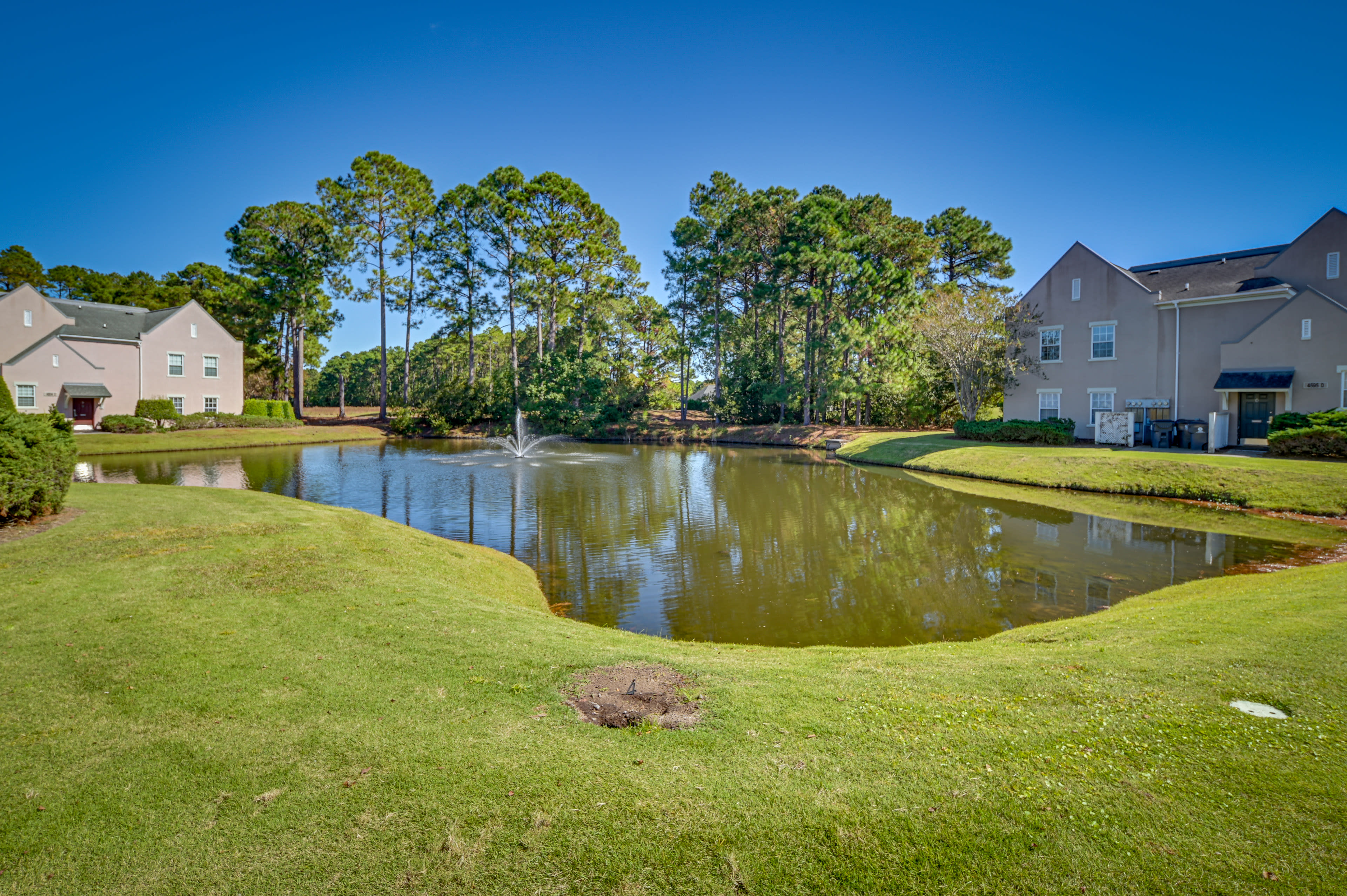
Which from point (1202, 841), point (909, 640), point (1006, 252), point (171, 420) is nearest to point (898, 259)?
point (1006, 252)

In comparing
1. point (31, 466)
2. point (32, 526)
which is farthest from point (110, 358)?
point (32, 526)

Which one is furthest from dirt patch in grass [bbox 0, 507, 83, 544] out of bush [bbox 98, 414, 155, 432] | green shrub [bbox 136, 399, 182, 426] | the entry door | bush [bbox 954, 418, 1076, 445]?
the entry door

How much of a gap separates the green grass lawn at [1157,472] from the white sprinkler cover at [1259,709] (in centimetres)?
1518

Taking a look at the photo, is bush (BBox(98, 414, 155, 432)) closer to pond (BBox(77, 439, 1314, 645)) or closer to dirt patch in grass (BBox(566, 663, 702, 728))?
pond (BBox(77, 439, 1314, 645))

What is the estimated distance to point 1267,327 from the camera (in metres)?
22.8

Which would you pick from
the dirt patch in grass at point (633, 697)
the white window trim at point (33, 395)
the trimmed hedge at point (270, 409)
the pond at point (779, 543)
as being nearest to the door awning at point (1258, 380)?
the pond at point (779, 543)

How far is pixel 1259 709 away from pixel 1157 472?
18.3 m

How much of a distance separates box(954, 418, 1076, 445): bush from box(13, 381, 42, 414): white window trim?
4935 cm

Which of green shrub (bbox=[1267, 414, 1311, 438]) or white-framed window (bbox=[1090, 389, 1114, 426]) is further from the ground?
white-framed window (bbox=[1090, 389, 1114, 426])

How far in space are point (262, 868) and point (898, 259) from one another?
4434cm

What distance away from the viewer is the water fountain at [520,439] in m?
35.3

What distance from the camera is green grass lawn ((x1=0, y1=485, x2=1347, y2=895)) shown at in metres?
2.75

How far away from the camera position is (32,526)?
920cm

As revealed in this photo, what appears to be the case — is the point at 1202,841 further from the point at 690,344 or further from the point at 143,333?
the point at 143,333
